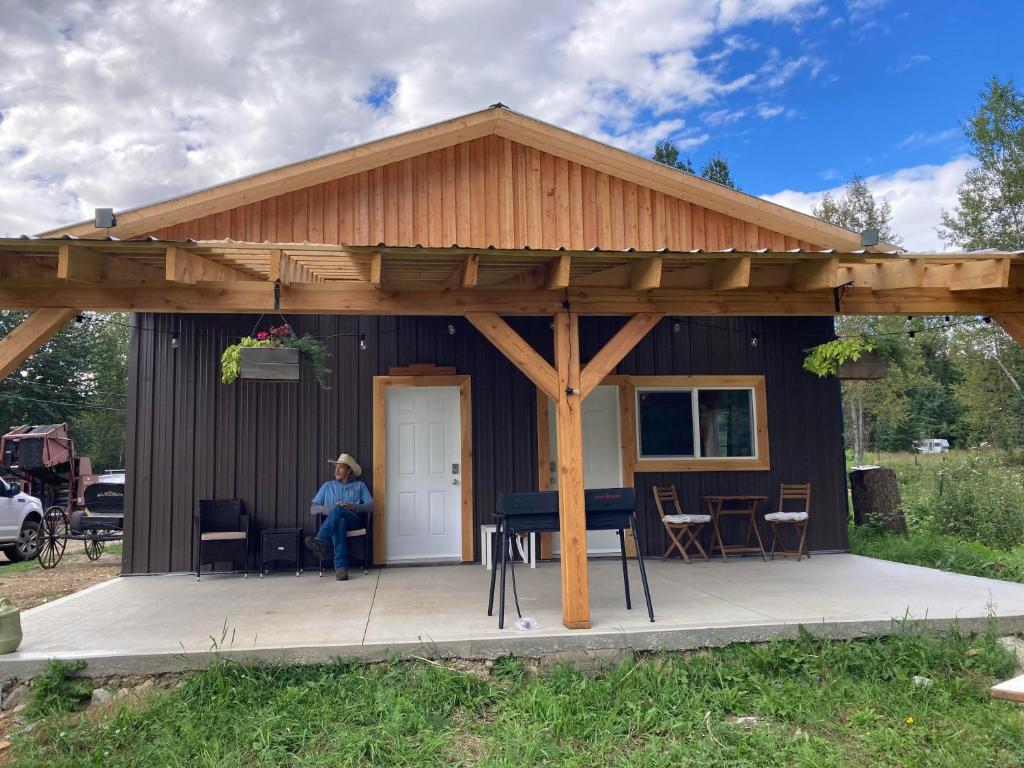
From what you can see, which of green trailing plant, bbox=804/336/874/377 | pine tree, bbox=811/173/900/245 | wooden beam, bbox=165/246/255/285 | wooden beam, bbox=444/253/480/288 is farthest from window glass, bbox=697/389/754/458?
pine tree, bbox=811/173/900/245

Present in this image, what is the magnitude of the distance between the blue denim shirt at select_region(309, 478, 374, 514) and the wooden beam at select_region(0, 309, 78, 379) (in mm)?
2766

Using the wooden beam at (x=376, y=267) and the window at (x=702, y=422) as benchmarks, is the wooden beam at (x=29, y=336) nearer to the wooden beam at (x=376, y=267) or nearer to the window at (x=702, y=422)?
the wooden beam at (x=376, y=267)

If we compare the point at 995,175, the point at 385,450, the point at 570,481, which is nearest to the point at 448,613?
the point at 570,481

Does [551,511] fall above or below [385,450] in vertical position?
below

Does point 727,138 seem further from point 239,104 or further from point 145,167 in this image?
point 145,167

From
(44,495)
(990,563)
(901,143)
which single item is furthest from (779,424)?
(901,143)

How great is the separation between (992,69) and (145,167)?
1901 centimetres

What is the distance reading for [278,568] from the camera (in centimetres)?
680

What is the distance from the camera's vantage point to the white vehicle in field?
10.1 meters

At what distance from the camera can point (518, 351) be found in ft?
15.4

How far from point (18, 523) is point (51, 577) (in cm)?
250

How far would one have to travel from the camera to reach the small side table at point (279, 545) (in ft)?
21.7

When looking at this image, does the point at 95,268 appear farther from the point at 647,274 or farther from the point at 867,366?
the point at 867,366

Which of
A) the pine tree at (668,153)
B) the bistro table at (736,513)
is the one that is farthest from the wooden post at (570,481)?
the pine tree at (668,153)
